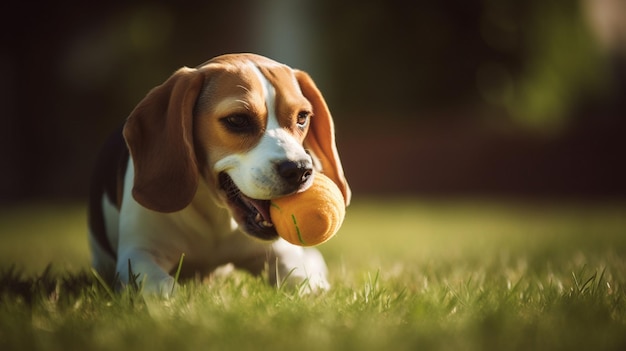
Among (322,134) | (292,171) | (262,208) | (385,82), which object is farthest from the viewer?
(385,82)

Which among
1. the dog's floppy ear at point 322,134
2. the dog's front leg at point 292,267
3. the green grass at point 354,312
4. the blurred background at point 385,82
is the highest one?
the dog's floppy ear at point 322,134

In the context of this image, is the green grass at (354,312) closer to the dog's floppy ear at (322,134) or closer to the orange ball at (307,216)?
the orange ball at (307,216)

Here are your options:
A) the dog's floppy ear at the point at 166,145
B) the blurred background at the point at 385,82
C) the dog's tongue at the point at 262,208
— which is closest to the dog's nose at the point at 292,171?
the dog's tongue at the point at 262,208

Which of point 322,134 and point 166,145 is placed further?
point 322,134

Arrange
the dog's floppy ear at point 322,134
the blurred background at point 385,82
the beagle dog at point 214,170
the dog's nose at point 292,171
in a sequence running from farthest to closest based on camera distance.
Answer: the blurred background at point 385,82 → the dog's floppy ear at point 322,134 → the beagle dog at point 214,170 → the dog's nose at point 292,171

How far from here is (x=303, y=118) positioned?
326 cm

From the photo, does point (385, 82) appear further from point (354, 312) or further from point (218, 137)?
point (354, 312)

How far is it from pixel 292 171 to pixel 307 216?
19 cm

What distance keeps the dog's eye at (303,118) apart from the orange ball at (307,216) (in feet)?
1.34

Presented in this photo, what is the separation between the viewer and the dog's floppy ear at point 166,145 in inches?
118

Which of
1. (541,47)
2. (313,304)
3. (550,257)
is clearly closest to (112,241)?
(313,304)

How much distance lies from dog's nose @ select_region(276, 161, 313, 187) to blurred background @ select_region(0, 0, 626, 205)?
11.1m

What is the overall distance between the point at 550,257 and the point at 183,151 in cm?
292

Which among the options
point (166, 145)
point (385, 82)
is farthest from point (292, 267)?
point (385, 82)
